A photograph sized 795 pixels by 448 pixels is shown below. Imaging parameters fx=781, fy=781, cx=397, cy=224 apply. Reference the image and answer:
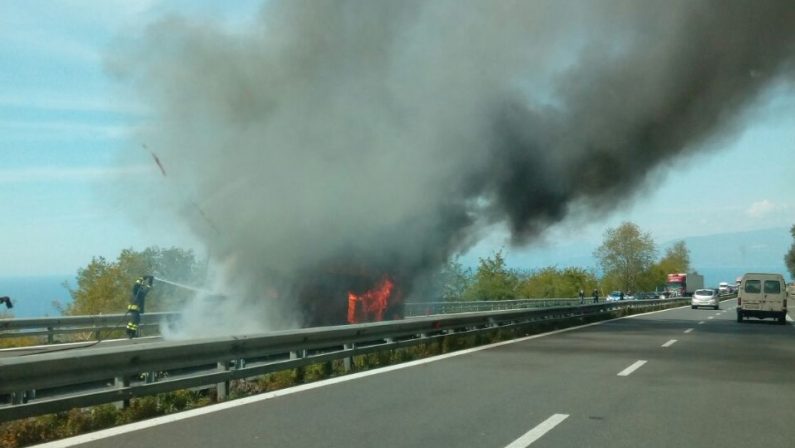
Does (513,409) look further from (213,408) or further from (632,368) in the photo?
(632,368)

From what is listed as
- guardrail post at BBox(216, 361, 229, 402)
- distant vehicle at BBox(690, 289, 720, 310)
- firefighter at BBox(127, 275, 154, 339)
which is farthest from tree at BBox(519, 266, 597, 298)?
guardrail post at BBox(216, 361, 229, 402)

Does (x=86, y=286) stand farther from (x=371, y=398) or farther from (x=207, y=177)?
(x=371, y=398)

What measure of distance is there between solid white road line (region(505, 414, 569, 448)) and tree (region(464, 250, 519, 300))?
51073 millimetres

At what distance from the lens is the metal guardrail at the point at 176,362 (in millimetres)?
6418

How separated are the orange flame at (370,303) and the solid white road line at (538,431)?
13.4m

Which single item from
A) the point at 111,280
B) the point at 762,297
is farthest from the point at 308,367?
the point at 111,280

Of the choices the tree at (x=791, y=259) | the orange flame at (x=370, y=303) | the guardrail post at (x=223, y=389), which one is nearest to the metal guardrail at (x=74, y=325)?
the orange flame at (x=370, y=303)

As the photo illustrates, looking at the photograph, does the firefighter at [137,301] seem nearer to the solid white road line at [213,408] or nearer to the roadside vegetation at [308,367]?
the roadside vegetation at [308,367]

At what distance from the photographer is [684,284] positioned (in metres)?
83.0

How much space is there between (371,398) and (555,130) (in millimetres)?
20070

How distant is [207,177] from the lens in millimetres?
22766

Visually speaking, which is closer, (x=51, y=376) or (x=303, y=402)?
(x=51, y=376)

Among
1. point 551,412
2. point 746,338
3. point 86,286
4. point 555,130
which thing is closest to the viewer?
point 551,412

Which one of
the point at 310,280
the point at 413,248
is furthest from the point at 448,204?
the point at 310,280
